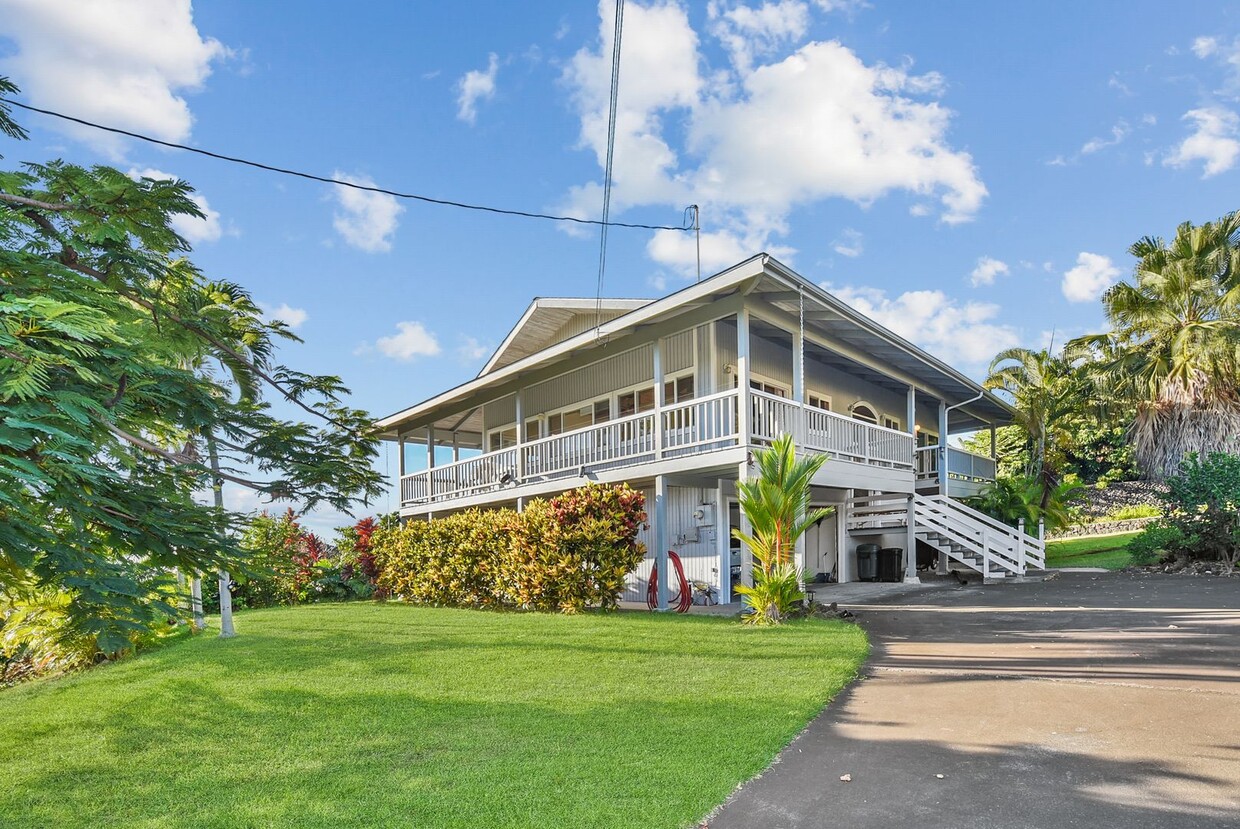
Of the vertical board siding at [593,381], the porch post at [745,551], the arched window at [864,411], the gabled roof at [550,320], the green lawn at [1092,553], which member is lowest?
the green lawn at [1092,553]

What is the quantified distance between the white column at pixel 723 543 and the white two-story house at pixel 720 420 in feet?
0.14

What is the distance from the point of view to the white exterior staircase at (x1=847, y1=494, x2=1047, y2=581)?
52.2 feet

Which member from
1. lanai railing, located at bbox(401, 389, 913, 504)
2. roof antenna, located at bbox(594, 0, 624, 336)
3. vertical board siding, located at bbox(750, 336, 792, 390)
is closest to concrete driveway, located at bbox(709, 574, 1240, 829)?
lanai railing, located at bbox(401, 389, 913, 504)

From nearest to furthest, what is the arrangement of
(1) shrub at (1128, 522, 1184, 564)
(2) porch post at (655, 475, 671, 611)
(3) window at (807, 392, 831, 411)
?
(2) porch post at (655, 475, 671, 611) → (1) shrub at (1128, 522, 1184, 564) → (3) window at (807, 392, 831, 411)

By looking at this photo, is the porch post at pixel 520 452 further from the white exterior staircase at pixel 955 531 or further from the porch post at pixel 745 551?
the white exterior staircase at pixel 955 531

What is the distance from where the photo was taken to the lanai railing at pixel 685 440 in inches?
489

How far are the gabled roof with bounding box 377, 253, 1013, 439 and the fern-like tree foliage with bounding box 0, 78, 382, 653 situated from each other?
21.9 feet

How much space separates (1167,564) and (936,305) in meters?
9.36

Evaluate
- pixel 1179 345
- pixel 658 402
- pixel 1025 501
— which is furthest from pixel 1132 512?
pixel 658 402

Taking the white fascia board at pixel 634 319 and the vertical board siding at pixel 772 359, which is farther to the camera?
the vertical board siding at pixel 772 359

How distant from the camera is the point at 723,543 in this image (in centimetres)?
1320

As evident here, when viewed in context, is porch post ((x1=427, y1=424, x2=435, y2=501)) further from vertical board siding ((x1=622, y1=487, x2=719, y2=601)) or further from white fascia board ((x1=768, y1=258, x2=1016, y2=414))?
white fascia board ((x1=768, y1=258, x2=1016, y2=414))

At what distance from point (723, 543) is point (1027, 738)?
27.0ft

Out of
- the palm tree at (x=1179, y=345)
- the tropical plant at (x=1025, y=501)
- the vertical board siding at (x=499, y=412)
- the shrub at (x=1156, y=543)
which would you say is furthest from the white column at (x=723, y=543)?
the palm tree at (x=1179, y=345)
